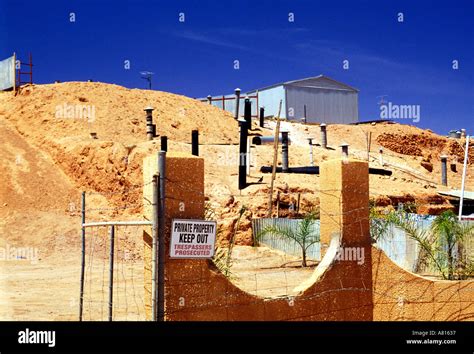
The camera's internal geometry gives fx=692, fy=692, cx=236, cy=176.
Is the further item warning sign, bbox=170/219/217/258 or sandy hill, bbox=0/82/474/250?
sandy hill, bbox=0/82/474/250

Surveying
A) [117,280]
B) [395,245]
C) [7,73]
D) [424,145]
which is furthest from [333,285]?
[424,145]

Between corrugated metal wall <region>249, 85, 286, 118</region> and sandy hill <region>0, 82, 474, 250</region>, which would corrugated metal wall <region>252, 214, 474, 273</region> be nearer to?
sandy hill <region>0, 82, 474, 250</region>

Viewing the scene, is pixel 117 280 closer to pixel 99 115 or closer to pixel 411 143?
pixel 99 115

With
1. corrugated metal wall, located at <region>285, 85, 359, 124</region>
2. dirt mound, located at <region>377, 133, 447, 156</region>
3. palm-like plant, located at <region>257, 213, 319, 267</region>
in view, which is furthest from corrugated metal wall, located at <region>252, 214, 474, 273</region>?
dirt mound, located at <region>377, 133, 447, 156</region>

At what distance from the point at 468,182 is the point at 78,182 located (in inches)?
879

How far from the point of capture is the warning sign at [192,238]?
680 centimetres

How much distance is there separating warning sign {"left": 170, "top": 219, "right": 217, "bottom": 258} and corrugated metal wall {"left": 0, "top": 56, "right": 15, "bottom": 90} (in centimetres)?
2891

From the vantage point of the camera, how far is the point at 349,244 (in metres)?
8.36

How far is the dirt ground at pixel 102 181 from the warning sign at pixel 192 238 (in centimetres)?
334

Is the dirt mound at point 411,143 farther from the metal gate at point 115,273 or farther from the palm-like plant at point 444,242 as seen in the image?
the palm-like plant at point 444,242

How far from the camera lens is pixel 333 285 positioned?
325 inches

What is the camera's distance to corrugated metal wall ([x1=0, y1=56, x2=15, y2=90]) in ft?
110

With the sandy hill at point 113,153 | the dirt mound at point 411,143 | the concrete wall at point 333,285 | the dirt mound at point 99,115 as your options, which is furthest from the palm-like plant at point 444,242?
the dirt mound at point 411,143

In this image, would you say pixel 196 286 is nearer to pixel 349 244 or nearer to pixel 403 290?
pixel 349 244
